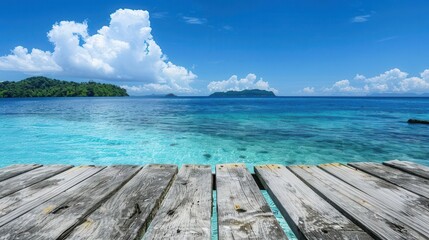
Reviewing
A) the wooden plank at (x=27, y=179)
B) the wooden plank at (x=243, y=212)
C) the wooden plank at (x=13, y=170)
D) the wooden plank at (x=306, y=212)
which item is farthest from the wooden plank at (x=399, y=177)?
the wooden plank at (x=13, y=170)

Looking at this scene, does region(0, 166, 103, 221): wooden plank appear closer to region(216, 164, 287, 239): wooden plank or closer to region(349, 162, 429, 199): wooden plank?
region(216, 164, 287, 239): wooden plank

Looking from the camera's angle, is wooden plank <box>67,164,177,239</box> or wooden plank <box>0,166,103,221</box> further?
wooden plank <box>0,166,103,221</box>

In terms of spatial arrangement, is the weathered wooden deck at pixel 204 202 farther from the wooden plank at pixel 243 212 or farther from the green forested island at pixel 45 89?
the green forested island at pixel 45 89

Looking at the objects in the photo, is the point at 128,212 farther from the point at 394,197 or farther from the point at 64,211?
the point at 394,197

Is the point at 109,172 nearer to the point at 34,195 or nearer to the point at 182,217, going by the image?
the point at 34,195

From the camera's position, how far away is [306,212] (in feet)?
5.30

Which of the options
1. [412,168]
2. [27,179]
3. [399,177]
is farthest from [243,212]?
[412,168]

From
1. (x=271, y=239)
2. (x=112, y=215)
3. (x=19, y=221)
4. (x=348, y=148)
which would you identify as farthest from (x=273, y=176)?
(x=348, y=148)

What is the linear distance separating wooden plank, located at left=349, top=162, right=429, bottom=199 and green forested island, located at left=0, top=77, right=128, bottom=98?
196m

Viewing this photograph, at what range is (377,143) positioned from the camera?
14.6 meters

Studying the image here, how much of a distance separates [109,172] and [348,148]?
1366cm

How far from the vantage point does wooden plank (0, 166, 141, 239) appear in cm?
139

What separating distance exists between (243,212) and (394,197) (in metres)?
1.33

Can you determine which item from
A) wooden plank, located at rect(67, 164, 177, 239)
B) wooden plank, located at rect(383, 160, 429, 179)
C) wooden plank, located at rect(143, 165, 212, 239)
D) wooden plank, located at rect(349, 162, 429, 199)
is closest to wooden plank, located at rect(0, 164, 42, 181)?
wooden plank, located at rect(67, 164, 177, 239)
